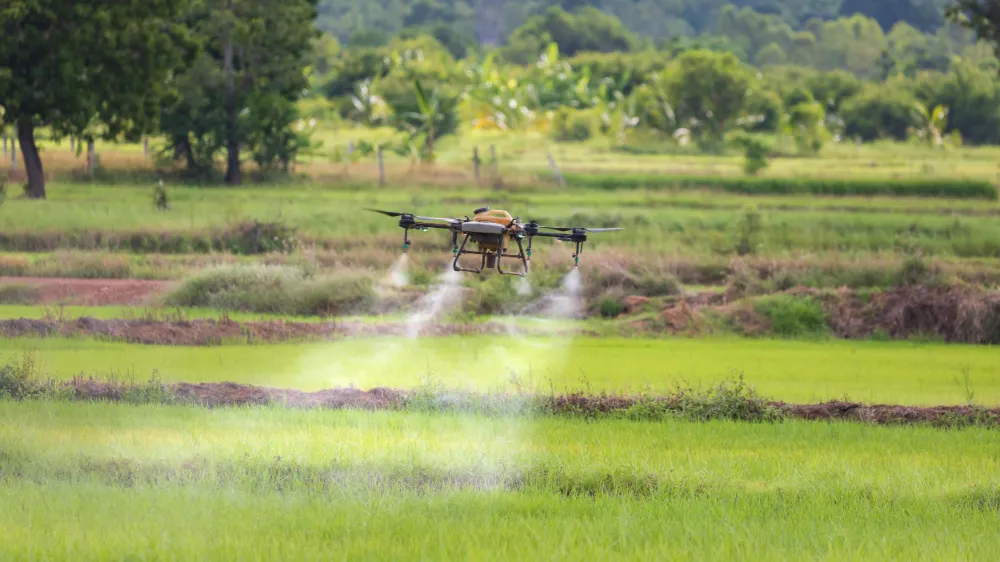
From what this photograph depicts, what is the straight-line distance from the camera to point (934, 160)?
204ft

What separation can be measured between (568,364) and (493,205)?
20484 mm

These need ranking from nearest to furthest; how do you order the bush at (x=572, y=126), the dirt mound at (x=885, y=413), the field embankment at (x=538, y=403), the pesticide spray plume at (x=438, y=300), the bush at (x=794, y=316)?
the field embankment at (x=538, y=403), the dirt mound at (x=885, y=413), the bush at (x=794, y=316), the pesticide spray plume at (x=438, y=300), the bush at (x=572, y=126)

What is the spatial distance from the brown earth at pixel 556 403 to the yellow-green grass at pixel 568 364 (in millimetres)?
995

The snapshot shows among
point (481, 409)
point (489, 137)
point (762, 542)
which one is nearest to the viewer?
point (762, 542)

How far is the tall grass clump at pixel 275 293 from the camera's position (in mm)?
25828

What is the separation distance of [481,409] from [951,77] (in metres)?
73.3

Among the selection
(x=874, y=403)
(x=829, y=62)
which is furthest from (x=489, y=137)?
(x=829, y=62)

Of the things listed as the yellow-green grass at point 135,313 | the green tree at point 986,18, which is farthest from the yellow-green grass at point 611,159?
the yellow-green grass at point 135,313

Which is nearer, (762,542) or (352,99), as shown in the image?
(762,542)

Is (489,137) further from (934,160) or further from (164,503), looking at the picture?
(164,503)

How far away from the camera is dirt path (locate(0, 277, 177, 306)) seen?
85.7ft

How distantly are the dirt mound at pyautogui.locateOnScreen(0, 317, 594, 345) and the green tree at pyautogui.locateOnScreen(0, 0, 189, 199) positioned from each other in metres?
16.6

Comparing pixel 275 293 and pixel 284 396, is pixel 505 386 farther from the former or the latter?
pixel 275 293

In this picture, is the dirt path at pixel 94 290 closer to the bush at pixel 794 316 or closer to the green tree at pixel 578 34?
the bush at pixel 794 316
